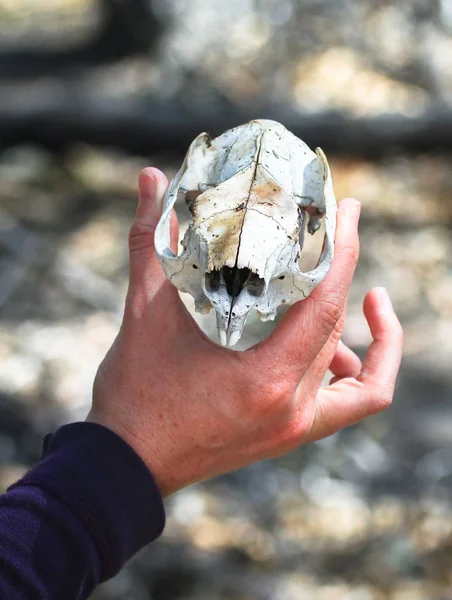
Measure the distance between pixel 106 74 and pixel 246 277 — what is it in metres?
3.67

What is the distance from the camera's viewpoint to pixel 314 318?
122 cm

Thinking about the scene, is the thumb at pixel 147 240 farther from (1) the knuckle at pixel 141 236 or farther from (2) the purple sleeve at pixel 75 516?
(2) the purple sleeve at pixel 75 516

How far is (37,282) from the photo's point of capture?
10.7 ft

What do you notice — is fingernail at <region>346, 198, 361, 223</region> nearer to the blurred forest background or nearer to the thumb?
the thumb

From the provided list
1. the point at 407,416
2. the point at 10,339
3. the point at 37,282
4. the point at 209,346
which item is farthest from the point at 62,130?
the point at 209,346

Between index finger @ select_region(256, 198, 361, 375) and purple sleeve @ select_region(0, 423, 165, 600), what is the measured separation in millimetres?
271

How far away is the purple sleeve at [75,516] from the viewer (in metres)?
1.05

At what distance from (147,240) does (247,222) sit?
24 centimetres

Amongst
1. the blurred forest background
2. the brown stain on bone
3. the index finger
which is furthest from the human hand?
the blurred forest background

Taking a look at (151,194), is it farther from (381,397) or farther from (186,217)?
(186,217)

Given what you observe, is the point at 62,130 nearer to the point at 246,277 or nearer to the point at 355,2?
the point at 355,2

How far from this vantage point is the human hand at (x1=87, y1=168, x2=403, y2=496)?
122 cm

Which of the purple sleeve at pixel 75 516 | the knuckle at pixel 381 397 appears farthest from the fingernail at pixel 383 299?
the purple sleeve at pixel 75 516

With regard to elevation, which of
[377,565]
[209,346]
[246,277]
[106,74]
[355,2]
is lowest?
[377,565]
